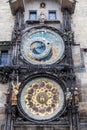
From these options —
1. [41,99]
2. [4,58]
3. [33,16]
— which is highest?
[33,16]

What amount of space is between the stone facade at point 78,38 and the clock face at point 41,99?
0.72 m

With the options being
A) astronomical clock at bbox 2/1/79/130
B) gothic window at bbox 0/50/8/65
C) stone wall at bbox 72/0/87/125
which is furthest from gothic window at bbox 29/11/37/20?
gothic window at bbox 0/50/8/65

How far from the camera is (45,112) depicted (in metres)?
9.00

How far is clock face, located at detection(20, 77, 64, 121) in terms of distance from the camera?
895 centimetres

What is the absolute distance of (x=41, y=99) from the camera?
9219 mm

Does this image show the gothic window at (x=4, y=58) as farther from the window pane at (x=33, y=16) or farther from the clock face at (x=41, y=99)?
the window pane at (x=33, y=16)

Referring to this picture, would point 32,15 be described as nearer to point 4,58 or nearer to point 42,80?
point 4,58

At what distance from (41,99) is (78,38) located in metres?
3.00

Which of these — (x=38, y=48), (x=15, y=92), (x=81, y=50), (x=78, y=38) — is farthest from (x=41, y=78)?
(x=78, y=38)

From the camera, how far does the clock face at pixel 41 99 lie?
8953mm

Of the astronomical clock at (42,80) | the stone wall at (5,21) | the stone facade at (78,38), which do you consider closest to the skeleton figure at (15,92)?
the astronomical clock at (42,80)

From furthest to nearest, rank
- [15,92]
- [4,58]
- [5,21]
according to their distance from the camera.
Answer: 1. [5,21]
2. [4,58]
3. [15,92]

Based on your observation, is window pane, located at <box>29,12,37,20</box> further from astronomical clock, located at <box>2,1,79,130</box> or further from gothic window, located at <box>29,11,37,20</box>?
astronomical clock, located at <box>2,1,79,130</box>

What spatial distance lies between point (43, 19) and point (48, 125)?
168 inches
